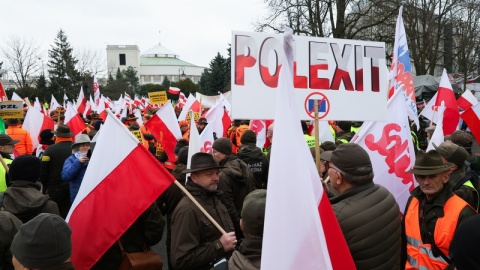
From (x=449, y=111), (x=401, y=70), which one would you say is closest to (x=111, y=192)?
(x=401, y=70)

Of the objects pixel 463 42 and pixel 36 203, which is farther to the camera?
pixel 463 42

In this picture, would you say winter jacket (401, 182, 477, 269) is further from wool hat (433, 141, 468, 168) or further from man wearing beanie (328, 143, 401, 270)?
wool hat (433, 141, 468, 168)

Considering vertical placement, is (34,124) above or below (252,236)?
above

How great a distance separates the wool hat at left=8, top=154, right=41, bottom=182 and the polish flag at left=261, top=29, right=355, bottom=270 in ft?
7.52

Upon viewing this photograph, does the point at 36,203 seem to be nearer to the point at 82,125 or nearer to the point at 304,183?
the point at 304,183

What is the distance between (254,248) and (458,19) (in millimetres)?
38314

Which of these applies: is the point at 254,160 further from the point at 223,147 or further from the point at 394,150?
the point at 394,150

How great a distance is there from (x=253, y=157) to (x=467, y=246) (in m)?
4.36

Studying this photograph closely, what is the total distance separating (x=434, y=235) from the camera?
3.13m

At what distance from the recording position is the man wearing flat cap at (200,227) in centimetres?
343

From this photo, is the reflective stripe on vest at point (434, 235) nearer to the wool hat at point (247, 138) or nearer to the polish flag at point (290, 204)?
the polish flag at point (290, 204)

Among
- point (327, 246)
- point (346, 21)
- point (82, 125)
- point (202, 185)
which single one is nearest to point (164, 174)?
point (202, 185)

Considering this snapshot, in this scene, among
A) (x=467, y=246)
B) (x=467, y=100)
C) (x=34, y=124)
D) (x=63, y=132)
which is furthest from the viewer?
(x=34, y=124)

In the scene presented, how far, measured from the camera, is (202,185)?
380 centimetres
